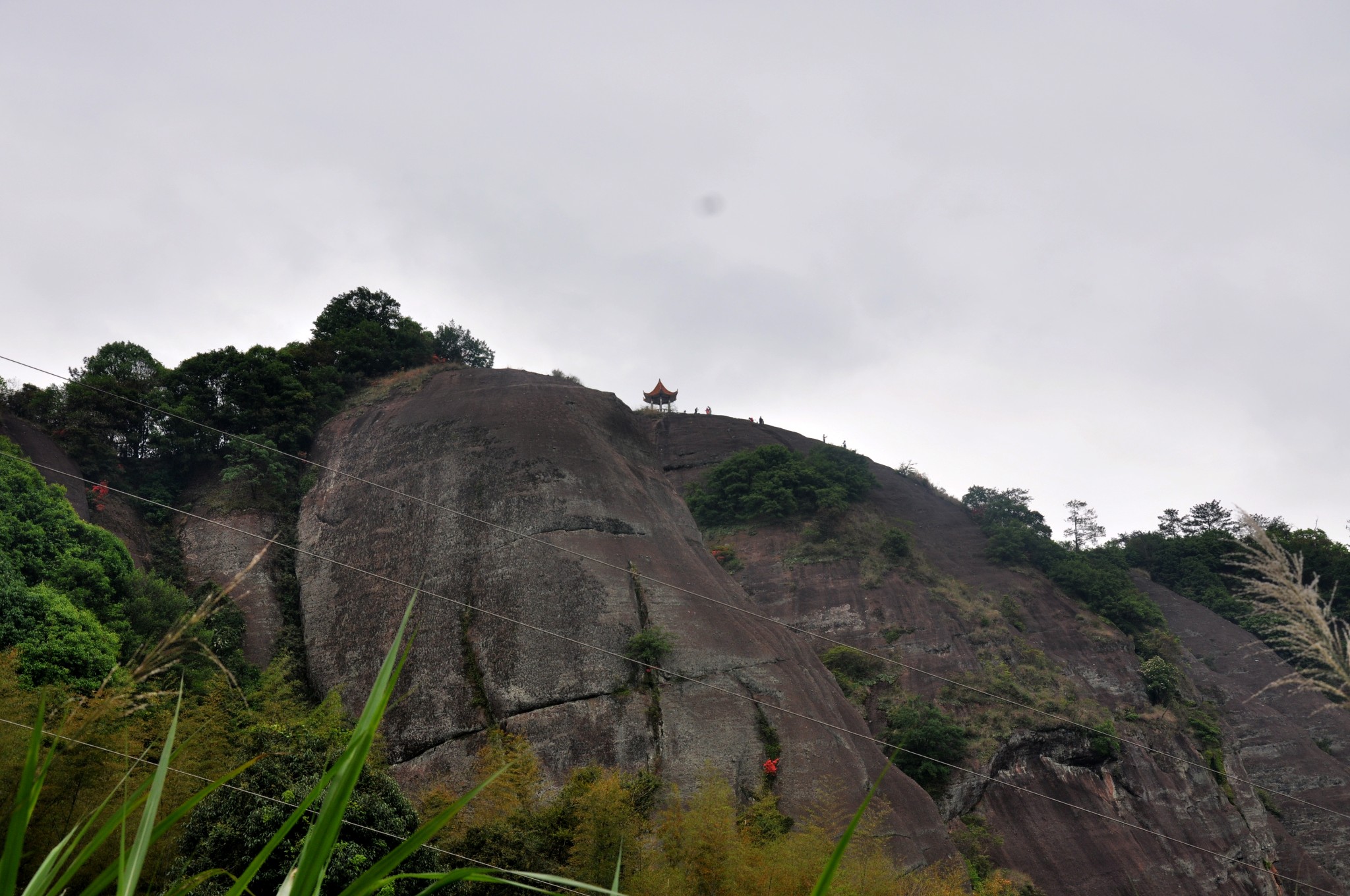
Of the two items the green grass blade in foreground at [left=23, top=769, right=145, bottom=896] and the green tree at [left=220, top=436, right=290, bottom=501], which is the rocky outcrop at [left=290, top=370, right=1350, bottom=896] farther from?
the green grass blade in foreground at [left=23, top=769, right=145, bottom=896]

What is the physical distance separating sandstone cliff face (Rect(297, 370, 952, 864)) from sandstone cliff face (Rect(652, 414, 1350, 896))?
6.43 metres

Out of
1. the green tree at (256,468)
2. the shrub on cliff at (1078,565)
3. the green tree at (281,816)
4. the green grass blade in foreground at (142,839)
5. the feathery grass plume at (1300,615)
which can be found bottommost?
the green tree at (281,816)

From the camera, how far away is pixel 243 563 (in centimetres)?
2516

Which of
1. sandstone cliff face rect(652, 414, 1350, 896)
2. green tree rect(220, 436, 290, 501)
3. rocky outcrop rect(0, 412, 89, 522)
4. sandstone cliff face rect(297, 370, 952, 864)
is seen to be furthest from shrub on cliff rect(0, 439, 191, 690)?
sandstone cliff face rect(652, 414, 1350, 896)

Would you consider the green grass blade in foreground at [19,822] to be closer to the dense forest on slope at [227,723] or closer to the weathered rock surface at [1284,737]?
the dense forest on slope at [227,723]

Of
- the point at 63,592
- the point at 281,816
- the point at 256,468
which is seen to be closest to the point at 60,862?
the point at 281,816

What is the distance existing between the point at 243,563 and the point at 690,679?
14116mm

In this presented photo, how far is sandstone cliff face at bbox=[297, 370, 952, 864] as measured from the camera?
19.0 m

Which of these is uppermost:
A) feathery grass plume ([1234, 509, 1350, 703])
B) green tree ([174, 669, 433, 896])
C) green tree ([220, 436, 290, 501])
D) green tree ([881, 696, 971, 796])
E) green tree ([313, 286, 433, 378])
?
green tree ([313, 286, 433, 378])

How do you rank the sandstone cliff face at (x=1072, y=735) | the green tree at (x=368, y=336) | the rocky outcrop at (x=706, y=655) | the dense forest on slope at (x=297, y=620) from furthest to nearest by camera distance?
the green tree at (x=368, y=336) < the sandstone cliff face at (x=1072, y=735) < the rocky outcrop at (x=706, y=655) < the dense forest on slope at (x=297, y=620)

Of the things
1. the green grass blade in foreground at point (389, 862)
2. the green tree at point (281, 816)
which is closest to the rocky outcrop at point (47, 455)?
the green tree at point (281, 816)

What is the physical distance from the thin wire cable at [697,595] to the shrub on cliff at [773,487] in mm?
7596

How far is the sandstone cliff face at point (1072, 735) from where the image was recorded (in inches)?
963

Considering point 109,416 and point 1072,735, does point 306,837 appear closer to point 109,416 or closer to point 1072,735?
point 1072,735
